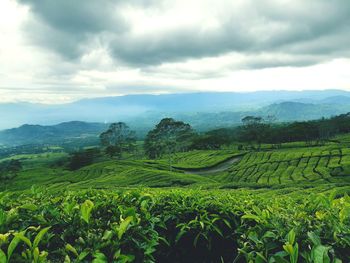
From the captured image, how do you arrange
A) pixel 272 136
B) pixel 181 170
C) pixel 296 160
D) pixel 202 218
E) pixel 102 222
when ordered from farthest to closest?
pixel 272 136, pixel 181 170, pixel 296 160, pixel 202 218, pixel 102 222

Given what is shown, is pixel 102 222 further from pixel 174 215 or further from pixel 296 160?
pixel 296 160

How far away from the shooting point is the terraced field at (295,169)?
1522 inches

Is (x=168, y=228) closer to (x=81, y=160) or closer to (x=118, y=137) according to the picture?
(x=81, y=160)

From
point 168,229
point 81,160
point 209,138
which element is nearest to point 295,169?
point 168,229

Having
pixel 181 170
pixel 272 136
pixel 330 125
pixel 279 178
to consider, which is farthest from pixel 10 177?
pixel 330 125

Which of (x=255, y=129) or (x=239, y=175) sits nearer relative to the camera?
(x=239, y=175)

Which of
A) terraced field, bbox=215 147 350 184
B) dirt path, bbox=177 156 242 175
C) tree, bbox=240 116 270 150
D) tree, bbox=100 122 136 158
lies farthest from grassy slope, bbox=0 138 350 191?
tree, bbox=100 122 136 158

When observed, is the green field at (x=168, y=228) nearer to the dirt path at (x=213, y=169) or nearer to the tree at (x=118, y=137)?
the dirt path at (x=213, y=169)

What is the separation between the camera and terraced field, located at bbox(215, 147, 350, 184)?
1522 inches

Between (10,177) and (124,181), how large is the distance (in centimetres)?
3850

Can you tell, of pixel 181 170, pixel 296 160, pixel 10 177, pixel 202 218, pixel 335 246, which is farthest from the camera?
pixel 10 177

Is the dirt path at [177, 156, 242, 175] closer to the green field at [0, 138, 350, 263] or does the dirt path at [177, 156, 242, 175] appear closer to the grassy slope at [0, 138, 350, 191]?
the grassy slope at [0, 138, 350, 191]

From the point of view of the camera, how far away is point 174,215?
4551 mm

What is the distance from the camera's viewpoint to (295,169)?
44031 millimetres
